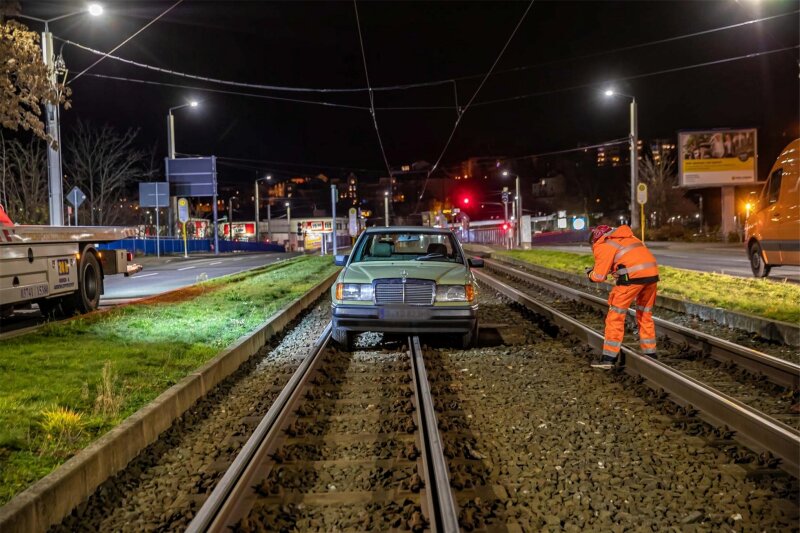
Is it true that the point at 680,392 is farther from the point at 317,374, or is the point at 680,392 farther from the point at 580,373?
the point at 317,374

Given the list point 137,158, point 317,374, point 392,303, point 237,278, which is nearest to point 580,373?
point 392,303

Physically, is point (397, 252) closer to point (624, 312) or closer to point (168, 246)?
point (624, 312)

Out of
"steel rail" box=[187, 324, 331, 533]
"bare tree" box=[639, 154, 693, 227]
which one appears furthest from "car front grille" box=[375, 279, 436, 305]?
"bare tree" box=[639, 154, 693, 227]

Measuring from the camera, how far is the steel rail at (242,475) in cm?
378

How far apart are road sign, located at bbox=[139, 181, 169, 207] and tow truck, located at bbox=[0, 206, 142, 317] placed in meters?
25.6

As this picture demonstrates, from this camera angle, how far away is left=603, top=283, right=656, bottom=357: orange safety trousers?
304 inches

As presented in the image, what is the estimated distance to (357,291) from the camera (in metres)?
8.77

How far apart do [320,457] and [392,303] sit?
148 inches

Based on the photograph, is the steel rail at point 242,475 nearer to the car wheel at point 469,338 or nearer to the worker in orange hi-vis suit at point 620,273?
the car wheel at point 469,338

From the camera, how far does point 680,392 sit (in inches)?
260

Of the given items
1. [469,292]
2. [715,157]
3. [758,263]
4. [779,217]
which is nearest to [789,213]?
[779,217]

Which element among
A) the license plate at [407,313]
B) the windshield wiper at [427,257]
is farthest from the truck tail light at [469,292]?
the windshield wiper at [427,257]

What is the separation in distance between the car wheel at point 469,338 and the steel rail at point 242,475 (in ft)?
9.45

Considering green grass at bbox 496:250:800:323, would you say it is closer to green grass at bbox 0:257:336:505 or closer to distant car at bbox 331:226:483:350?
distant car at bbox 331:226:483:350
